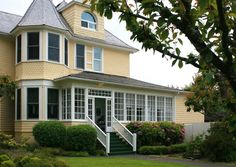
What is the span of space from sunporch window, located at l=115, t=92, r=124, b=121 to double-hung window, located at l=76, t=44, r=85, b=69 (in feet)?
11.8

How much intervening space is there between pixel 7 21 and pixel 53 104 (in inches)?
310

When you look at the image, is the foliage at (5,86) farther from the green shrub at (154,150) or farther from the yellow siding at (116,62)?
the yellow siding at (116,62)

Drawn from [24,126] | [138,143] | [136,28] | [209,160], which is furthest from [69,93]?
[136,28]

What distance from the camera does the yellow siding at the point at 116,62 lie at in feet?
102

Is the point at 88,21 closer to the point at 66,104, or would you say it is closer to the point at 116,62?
the point at 116,62

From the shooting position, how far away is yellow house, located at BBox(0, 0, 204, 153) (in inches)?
981

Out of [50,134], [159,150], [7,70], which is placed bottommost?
[159,150]

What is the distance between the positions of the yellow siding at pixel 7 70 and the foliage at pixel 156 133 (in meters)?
7.87

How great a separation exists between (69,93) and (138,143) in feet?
17.7

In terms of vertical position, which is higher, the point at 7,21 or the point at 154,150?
the point at 7,21

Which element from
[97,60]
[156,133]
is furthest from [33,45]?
[156,133]

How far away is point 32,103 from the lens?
82.1 ft

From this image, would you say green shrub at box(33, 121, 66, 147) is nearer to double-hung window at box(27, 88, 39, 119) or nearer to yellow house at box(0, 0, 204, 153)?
yellow house at box(0, 0, 204, 153)

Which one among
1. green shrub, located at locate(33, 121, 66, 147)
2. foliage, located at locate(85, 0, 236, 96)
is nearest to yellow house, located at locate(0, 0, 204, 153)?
→ green shrub, located at locate(33, 121, 66, 147)
